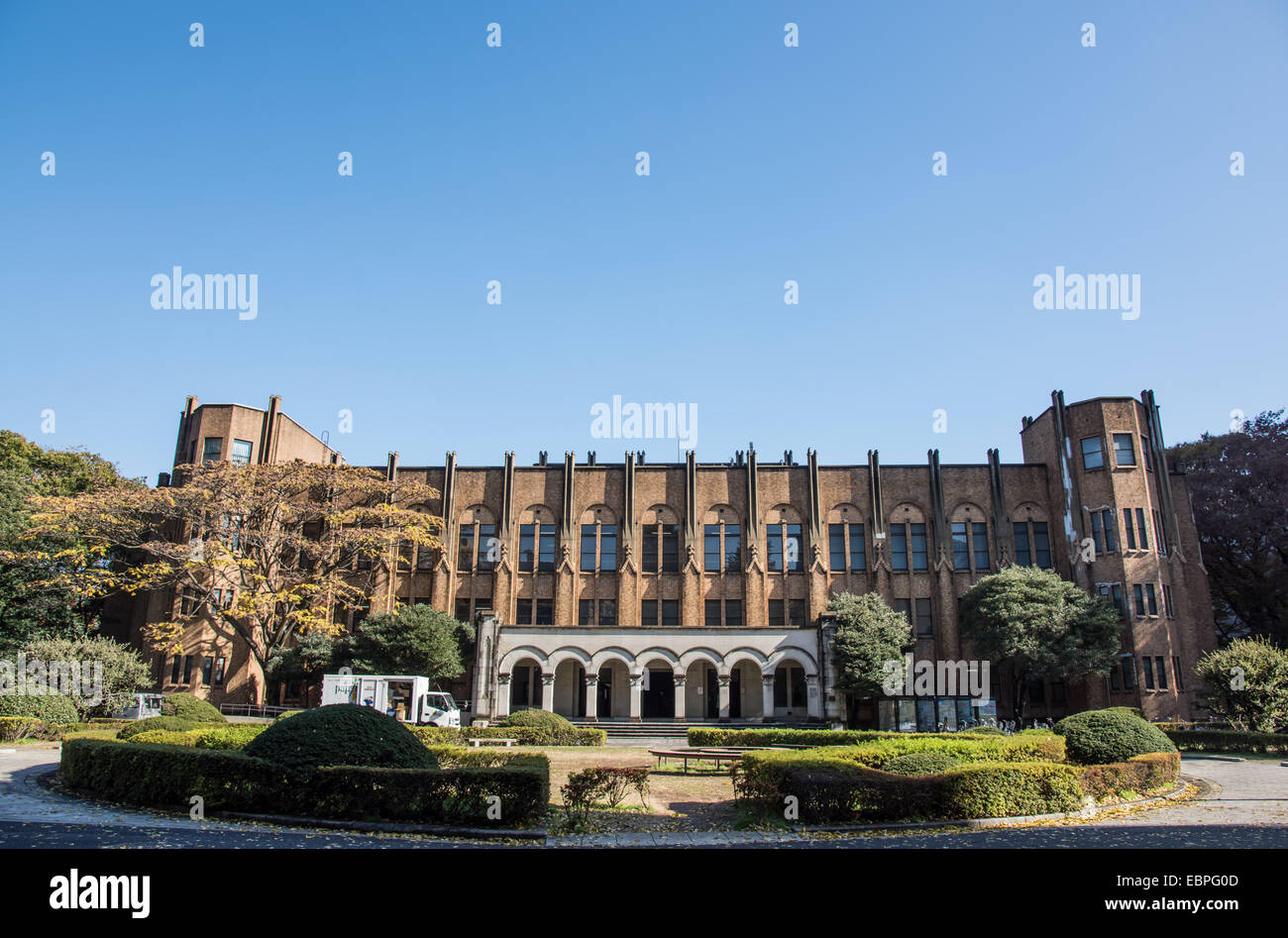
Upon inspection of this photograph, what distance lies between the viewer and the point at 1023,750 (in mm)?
18453

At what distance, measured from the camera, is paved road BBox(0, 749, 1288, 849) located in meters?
10.8

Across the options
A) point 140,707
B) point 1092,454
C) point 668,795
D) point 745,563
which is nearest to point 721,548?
point 745,563

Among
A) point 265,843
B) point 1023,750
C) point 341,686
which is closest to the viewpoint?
point 265,843

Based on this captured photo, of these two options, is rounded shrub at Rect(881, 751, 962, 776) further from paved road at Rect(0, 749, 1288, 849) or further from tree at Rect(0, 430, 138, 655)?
tree at Rect(0, 430, 138, 655)

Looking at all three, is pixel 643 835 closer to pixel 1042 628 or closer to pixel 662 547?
pixel 1042 628

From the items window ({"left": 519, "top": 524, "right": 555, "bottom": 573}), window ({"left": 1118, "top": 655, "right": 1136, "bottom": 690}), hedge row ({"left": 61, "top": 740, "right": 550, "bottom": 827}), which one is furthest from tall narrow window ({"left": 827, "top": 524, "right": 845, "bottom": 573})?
hedge row ({"left": 61, "top": 740, "right": 550, "bottom": 827})

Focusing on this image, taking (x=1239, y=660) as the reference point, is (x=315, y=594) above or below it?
above

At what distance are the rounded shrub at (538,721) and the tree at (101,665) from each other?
1458 centimetres

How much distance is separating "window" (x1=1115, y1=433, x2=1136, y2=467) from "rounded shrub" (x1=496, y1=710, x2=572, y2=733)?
28.4 m

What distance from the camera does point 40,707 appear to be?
1083 inches

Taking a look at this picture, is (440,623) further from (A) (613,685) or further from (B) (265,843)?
(B) (265,843)

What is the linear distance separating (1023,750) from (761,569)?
77.0ft

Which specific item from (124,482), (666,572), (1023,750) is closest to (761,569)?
(666,572)

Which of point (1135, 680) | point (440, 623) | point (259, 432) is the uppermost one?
point (259, 432)
